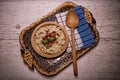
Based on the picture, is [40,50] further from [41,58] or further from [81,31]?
[81,31]

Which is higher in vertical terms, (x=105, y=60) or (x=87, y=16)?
(x=87, y=16)

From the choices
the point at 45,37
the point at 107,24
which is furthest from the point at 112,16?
the point at 45,37

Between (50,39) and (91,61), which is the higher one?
(50,39)

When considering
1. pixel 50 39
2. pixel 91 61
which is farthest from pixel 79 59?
pixel 50 39

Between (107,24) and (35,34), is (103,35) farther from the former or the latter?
(35,34)

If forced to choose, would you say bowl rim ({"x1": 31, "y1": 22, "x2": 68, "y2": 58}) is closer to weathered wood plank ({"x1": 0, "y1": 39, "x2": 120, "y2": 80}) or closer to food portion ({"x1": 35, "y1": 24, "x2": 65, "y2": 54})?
food portion ({"x1": 35, "y1": 24, "x2": 65, "y2": 54})
